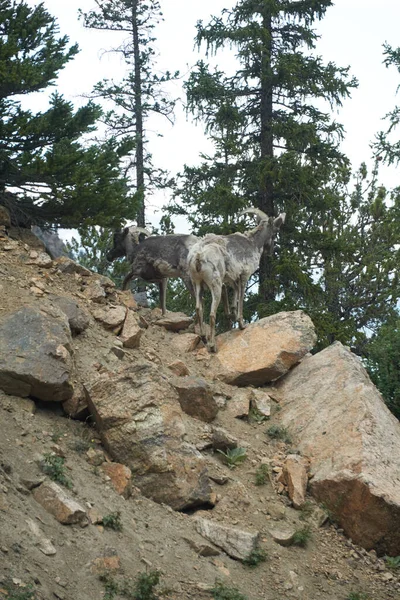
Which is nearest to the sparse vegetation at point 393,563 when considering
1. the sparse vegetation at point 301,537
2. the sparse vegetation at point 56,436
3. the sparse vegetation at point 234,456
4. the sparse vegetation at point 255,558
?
the sparse vegetation at point 301,537

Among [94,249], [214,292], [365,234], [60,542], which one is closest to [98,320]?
[214,292]

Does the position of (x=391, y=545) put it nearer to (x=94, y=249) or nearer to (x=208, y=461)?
(x=208, y=461)

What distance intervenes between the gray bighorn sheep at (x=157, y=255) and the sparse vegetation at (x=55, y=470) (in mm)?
6609

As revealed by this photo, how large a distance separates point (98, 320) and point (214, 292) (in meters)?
2.57

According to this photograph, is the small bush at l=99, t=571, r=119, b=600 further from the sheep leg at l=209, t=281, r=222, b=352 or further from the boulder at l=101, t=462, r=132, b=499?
the sheep leg at l=209, t=281, r=222, b=352

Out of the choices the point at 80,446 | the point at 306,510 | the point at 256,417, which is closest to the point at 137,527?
the point at 80,446

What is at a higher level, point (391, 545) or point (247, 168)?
point (247, 168)

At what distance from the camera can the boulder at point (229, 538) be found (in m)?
9.20

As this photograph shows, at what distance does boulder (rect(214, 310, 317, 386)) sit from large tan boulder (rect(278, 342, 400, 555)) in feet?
1.13

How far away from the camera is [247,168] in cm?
2000

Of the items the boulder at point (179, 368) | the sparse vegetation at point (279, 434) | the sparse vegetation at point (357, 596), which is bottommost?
the sparse vegetation at point (357, 596)

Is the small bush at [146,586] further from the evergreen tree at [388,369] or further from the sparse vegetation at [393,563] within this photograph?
the evergreen tree at [388,369]

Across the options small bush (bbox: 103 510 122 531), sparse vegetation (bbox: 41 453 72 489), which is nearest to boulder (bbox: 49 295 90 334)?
sparse vegetation (bbox: 41 453 72 489)

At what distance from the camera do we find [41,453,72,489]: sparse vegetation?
8.62 meters
